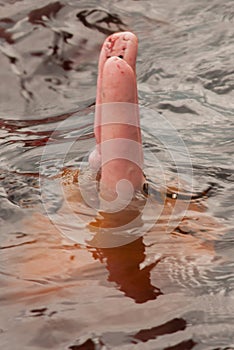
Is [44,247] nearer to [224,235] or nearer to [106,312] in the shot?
[106,312]

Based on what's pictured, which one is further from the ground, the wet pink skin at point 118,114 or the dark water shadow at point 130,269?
the wet pink skin at point 118,114

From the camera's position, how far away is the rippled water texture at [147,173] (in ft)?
5.41

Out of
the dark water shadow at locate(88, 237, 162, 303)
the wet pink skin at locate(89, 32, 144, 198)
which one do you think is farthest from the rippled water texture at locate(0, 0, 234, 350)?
the wet pink skin at locate(89, 32, 144, 198)

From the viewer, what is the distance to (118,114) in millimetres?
1837

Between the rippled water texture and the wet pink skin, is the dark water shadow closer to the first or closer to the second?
the rippled water texture

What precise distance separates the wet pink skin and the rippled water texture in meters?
0.18

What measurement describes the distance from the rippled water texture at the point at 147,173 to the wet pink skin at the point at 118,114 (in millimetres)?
184

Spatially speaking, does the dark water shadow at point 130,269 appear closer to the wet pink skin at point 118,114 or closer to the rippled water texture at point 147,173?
the rippled water texture at point 147,173

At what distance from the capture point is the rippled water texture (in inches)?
64.9

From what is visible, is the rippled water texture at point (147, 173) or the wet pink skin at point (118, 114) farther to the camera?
the wet pink skin at point (118, 114)

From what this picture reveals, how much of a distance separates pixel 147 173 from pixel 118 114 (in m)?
0.50

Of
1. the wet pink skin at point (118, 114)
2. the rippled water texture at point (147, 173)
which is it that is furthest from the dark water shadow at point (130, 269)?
the wet pink skin at point (118, 114)

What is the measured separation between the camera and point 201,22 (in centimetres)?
371

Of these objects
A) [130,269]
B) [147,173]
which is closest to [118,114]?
[130,269]
